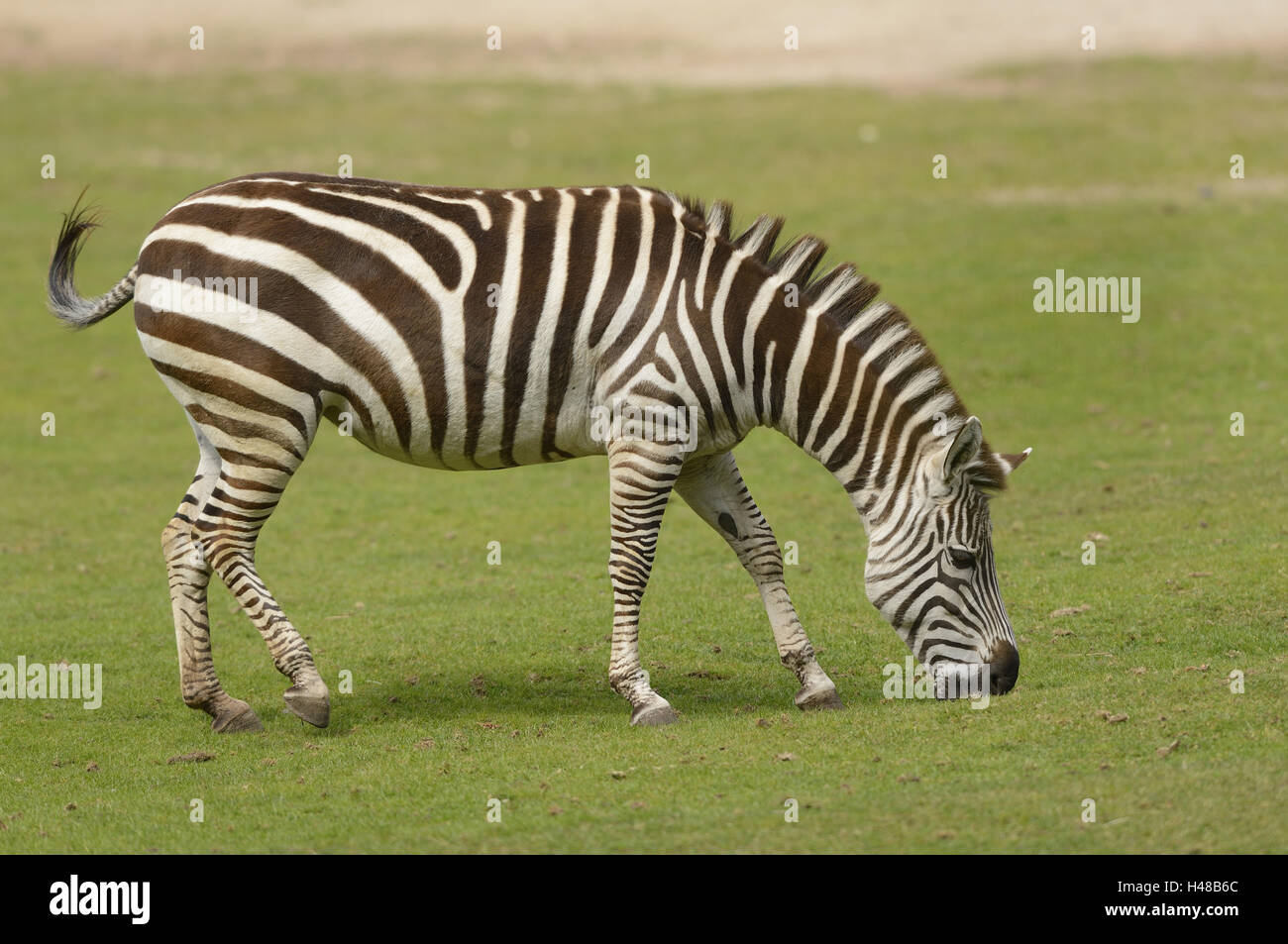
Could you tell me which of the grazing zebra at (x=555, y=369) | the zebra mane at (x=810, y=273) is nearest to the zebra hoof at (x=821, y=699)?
the grazing zebra at (x=555, y=369)

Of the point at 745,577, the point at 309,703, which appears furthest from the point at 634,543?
the point at 745,577

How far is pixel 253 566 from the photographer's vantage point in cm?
895

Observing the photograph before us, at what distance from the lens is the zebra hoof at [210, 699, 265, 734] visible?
30.2ft

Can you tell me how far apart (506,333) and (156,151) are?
28.7 metres

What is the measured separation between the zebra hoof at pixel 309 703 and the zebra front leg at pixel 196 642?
1.61 feet

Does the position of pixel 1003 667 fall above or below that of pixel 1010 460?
below

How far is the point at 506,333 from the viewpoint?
29.3ft

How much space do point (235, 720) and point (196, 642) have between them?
575 millimetres

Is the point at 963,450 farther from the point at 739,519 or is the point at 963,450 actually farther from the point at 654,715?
the point at 654,715

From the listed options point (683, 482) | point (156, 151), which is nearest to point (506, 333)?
point (683, 482)

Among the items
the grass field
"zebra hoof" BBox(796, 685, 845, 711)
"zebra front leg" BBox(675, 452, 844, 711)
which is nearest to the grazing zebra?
"zebra hoof" BBox(796, 685, 845, 711)

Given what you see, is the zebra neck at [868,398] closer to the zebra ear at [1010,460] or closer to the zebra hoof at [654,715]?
the zebra ear at [1010,460]

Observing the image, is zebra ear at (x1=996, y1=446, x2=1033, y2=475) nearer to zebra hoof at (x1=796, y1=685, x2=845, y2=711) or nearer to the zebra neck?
the zebra neck
